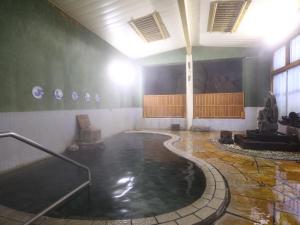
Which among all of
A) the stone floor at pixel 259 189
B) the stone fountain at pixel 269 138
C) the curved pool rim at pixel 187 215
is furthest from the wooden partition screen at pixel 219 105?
the curved pool rim at pixel 187 215

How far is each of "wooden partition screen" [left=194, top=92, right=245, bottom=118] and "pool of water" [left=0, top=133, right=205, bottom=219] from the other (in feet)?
22.0

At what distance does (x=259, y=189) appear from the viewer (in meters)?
3.48

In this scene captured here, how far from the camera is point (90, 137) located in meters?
7.43

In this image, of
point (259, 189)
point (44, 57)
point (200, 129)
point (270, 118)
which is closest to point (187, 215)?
point (259, 189)

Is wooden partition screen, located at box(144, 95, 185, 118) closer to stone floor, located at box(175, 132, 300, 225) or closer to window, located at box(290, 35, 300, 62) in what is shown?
window, located at box(290, 35, 300, 62)

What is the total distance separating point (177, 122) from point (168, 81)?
431 cm

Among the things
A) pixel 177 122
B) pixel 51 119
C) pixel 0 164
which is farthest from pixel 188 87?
pixel 0 164

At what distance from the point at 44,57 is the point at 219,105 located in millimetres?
9329

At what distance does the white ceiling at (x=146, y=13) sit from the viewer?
6709 millimetres

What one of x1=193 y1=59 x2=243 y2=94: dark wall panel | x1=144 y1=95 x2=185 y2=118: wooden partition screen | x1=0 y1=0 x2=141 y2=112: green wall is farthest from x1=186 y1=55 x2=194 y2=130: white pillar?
x1=0 y1=0 x2=141 y2=112: green wall

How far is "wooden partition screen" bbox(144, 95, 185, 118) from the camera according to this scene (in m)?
12.7

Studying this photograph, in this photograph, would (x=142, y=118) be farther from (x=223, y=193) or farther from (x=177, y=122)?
(x=223, y=193)

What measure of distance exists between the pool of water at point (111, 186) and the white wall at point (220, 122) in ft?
21.3

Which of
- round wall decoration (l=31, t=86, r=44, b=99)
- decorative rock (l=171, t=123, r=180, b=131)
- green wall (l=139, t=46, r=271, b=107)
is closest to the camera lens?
round wall decoration (l=31, t=86, r=44, b=99)
